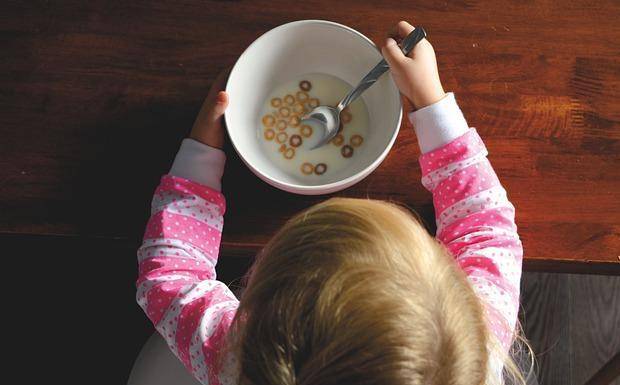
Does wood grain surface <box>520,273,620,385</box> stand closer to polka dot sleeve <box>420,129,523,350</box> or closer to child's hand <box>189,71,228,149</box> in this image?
polka dot sleeve <box>420,129,523,350</box>

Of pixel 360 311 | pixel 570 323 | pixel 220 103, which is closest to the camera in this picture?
pixel 360 311

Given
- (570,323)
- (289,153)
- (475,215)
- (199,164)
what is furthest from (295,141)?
(570,323)

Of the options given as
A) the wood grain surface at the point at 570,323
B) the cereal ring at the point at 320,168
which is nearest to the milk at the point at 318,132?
the cereal ring at the point at 320,168

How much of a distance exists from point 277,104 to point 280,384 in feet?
1.24

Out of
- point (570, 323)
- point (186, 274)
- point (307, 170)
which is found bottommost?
point (570, 323)

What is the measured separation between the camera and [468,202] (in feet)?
2.37

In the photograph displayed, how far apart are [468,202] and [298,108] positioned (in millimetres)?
237

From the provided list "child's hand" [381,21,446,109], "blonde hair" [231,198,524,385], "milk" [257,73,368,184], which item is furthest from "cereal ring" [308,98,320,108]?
"blonde hair" [231,198,524,385]

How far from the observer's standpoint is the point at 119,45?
0.80 meters

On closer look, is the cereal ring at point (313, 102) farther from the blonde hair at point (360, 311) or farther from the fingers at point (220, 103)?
the blonde hair at point (360, 311)

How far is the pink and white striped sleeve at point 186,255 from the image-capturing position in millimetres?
701

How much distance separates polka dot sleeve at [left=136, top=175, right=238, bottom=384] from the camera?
0.69 m

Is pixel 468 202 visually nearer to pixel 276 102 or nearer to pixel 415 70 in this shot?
pixel 415 70

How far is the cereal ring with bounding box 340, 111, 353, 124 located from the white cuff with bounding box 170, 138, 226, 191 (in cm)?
16
